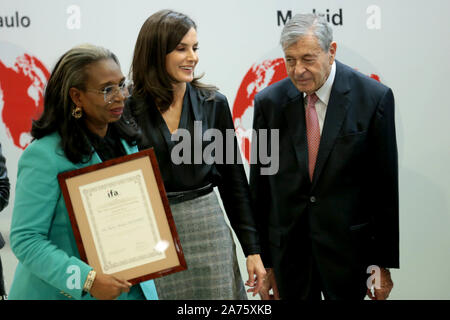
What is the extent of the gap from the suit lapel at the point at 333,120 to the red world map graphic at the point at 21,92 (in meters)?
1.32

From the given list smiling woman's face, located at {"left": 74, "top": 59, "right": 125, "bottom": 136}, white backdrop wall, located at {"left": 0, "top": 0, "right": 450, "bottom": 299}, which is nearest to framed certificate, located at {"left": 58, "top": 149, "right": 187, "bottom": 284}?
smiling woman's face, located at {"left": 74, "top": 59, "right": 125, "bottom": 136}

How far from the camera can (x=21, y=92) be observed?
2.66m

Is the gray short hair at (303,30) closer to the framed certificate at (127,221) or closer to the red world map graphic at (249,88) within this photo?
the red world map graphic at (249,88)

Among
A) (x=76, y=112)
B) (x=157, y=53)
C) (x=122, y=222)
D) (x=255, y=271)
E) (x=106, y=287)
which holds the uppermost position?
(x=157, y=53)

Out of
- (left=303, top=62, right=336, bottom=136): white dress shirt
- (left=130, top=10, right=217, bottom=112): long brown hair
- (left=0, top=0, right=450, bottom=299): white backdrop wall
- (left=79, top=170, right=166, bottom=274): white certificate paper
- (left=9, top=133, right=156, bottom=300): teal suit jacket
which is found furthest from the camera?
(left=0, top=0, right=450, bottom=299): white backdrop wall

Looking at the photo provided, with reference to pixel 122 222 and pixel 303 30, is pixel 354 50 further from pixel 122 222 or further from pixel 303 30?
pixel 122 222

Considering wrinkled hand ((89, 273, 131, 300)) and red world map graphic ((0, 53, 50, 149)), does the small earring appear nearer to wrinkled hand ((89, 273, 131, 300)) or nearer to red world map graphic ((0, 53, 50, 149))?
wrinkled hand ((89, 273, 131, 300))

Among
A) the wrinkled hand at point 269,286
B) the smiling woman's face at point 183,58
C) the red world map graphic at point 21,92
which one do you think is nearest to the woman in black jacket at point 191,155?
the smiling woman's face at point 183,58

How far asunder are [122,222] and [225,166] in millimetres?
561

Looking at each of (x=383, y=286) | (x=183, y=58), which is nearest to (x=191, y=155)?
(x=183, y=58)

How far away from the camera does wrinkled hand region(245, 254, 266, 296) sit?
84.8 inches

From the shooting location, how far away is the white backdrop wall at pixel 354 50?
254cm

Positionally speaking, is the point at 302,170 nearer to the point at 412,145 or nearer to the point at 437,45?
the point at 412,145

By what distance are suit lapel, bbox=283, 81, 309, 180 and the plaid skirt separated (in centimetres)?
35
